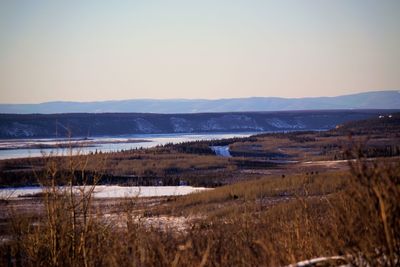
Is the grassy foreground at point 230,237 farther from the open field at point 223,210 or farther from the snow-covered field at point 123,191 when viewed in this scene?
the snow-covered field at point 123,191

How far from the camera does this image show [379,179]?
4.74 metres

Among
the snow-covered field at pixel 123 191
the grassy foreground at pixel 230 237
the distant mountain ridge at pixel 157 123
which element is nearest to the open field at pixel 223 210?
the grassy foreground at pixel 230 237

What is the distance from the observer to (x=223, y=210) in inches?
763

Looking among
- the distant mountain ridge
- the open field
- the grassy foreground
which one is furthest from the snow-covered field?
the distant mountain ridge

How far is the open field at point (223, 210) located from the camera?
4887 mm

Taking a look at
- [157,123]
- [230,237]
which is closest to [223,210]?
[230,237]

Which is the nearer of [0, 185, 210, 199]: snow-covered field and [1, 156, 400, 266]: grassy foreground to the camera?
[1, 156, 400, 266]: grassy foreground

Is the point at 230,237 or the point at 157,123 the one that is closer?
the point at 230,237

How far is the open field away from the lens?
489 centimetres

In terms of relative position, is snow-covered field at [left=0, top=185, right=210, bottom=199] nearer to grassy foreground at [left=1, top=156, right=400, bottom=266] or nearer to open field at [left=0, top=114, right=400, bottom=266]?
open field at [left=0, top=114, right=400, bottom=266]

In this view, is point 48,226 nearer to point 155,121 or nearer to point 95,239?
point 95,239

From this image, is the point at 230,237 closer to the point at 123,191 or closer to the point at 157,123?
the point at 123,191

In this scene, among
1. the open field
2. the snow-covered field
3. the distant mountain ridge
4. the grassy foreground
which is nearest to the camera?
the grassy foreground

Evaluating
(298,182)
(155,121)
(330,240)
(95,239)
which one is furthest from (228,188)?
(155,121)
